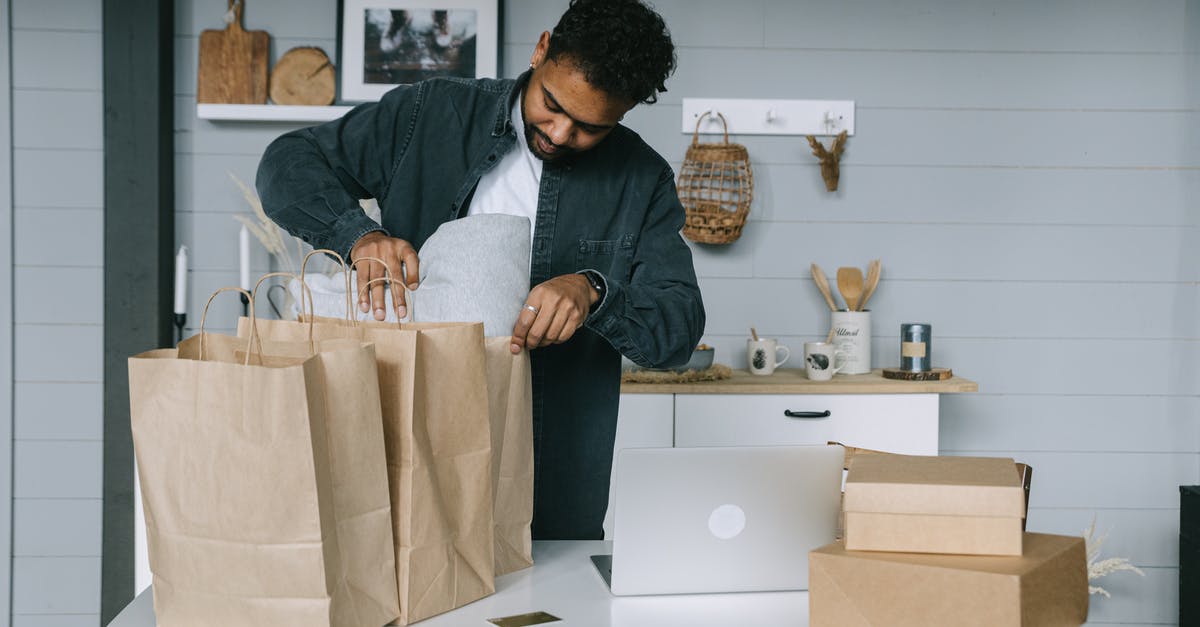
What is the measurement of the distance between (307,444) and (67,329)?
2.33 meters

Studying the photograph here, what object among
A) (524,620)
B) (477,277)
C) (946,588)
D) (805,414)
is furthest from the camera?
(805,414)

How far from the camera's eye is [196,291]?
2.87 m

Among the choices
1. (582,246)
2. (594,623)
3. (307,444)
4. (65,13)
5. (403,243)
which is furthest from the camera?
(65,13)

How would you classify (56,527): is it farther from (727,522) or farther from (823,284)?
(727,522)

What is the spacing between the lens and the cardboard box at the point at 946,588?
878 millimetres

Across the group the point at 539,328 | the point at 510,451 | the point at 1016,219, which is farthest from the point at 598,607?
the point at 1016,219

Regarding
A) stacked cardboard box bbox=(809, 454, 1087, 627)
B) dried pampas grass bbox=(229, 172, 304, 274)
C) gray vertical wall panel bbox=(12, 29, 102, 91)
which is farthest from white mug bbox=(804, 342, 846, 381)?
gray vertical wall panel bbox=(12, 29, 102, 91)

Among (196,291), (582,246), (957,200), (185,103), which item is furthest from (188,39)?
(957,200)

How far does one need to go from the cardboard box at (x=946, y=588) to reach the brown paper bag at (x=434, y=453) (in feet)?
1.26

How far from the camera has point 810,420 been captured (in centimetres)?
253

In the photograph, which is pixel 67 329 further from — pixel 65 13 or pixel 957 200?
pixel 957 200

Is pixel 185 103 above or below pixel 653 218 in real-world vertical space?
above

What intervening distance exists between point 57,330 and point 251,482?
7.58 ft

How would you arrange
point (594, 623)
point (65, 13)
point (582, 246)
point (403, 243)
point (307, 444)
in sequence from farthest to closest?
point (65, 13) < point (582, 246) < point (403, 243) < point (594, 623) < point (307, 444)
